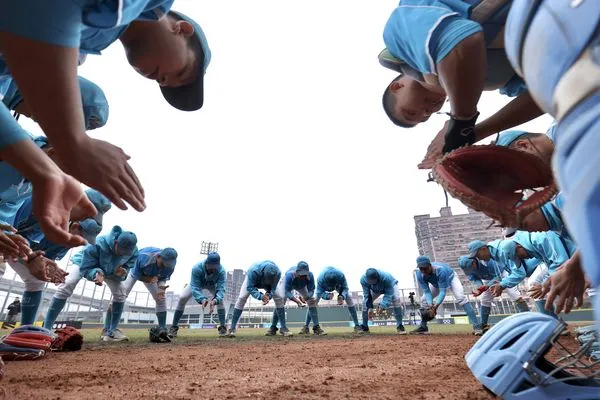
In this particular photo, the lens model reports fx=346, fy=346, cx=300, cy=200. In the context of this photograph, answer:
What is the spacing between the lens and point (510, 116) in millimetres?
1701

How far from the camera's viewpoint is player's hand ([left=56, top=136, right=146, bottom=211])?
92 centimetres

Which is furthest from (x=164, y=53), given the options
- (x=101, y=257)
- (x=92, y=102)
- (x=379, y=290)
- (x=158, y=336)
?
(x=379, y=290)

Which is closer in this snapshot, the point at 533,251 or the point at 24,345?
the point at 24,345

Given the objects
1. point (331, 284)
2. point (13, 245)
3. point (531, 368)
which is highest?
point (331, 284)

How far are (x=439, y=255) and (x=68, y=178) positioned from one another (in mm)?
59754

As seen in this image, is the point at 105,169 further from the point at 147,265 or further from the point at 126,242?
the point at 147,265

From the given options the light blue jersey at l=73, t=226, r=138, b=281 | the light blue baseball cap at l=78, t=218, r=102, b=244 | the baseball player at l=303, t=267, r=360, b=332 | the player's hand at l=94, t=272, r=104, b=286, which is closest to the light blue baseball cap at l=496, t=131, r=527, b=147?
the light blue baseball cap at l=78, t=218, r=102, b=244

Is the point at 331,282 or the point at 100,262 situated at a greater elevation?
the point at 331,282

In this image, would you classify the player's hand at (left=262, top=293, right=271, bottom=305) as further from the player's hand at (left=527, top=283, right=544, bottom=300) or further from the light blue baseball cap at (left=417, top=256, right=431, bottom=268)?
the player's hand at (left=527, top=283, right=544, bottom=300)

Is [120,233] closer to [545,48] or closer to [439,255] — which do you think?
[545,48]

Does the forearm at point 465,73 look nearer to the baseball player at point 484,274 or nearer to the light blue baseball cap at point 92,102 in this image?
the light blue baseball cap at point 92,102

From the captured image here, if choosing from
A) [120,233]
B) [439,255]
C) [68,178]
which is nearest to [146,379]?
[68,178]

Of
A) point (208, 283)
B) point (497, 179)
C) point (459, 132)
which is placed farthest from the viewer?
point (208, 283)

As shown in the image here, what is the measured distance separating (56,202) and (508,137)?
2.01 metres
